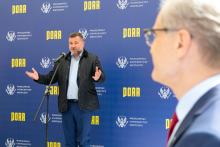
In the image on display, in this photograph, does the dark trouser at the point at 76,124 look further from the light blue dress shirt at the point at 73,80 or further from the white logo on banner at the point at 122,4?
the white logo on banner at the point at 122,4

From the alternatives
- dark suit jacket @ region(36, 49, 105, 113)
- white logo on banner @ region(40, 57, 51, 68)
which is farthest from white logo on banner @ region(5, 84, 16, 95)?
dark suit jacket @ region(36, 49, 105, 113)

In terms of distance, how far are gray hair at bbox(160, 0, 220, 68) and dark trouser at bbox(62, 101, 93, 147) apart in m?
2.27

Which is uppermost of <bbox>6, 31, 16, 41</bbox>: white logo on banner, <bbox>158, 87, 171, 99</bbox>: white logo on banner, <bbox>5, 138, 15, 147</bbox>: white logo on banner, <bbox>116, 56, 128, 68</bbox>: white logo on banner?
<bbox>6, 31, 16, 41</bbox>: white logo on banner

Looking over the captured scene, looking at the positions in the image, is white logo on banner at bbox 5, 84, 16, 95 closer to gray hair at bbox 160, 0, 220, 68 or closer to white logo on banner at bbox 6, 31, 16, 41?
white logo on banner at bbox 6, 31, 16, 41

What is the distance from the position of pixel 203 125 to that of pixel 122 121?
2.89 meters

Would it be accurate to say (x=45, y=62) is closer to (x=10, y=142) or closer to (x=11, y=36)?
(x=11, y=36)

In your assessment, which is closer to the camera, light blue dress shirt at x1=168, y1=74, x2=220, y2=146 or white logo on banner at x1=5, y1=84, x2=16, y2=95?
light blue dress shirt at x1=168, y1=74, x2=220, y2=146

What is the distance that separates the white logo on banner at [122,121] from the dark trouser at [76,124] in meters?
0.66

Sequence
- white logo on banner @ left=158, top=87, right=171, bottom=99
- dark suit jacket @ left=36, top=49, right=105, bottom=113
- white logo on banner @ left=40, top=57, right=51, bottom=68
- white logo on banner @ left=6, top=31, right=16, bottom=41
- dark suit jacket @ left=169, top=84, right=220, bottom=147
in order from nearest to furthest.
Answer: dark suit jacket @ left=169, top=84, right=220, bottom=147 → dark suit jacket @ left=36, top=49, right=105, bottom=113 → white logo on banner @ left=158, top=87, right=171, bottom=99 → white logo on banner @ left=40, top=57, right=51, bottom=68 → white logo on banner @ left=6, top=31, right=16, bottom=41

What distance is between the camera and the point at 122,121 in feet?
10.4

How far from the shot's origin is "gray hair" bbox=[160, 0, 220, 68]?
47 cm

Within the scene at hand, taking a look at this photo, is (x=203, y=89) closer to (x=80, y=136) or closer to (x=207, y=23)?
(x=207, y=23)

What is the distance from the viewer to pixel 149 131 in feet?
10.3

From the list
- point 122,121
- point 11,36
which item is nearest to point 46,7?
point 11,36
